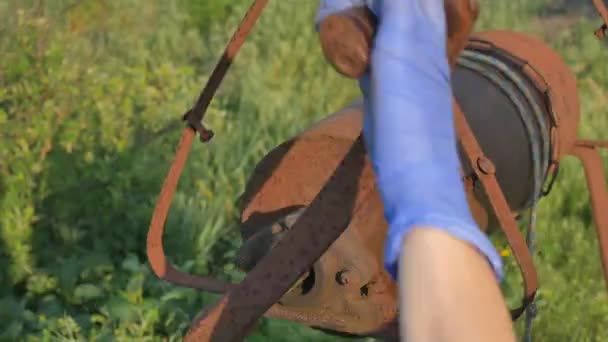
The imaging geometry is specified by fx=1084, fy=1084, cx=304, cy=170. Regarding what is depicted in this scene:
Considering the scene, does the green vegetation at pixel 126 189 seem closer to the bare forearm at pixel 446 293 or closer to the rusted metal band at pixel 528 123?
the rusted metal band at pixel 528 123

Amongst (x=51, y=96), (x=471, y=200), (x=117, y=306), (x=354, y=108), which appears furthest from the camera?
(x=51, y=96)

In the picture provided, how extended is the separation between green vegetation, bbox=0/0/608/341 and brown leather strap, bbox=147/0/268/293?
1.38m

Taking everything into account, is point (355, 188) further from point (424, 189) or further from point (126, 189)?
point (126, 189)

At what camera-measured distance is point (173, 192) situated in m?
2.04

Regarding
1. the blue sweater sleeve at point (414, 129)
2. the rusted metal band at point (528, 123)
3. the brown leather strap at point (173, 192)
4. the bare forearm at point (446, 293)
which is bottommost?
the rusted metal band at point (528, 123)

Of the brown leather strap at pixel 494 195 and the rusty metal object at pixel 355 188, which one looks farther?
the rusty metal object at pixel 355 188

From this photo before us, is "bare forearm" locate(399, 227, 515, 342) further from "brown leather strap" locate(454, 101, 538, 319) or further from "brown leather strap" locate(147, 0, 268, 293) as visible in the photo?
"brown leather strap" locate(147, 0, 268, 293)

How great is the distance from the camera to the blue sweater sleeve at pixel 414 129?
1.23 metres

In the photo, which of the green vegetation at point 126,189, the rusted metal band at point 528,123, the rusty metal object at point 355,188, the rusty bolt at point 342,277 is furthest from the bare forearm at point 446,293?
the green vegetation at point 126,189

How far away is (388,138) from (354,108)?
1226 mm

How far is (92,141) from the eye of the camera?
4309mm

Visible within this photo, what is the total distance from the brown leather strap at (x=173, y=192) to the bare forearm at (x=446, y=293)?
33.5 inches

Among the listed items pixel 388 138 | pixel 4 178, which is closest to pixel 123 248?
pixel 4 178

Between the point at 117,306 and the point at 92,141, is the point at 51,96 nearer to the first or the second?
the point at 92,141
